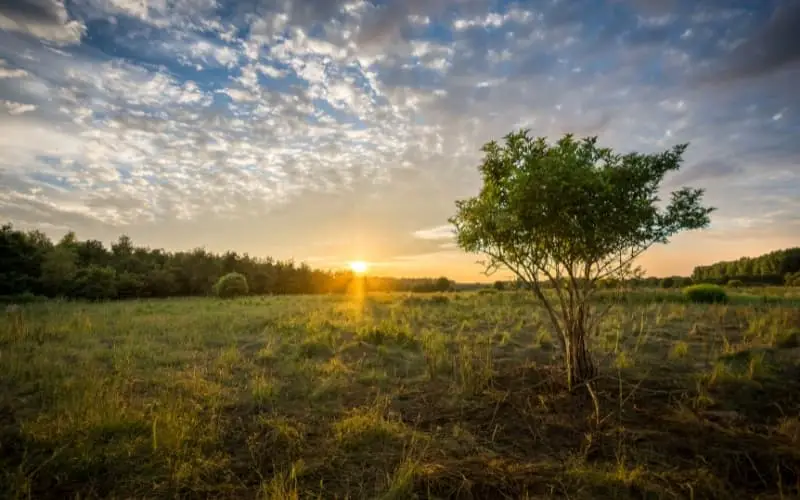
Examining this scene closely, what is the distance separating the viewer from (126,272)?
37.4 meters

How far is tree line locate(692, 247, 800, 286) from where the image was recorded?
5026cm

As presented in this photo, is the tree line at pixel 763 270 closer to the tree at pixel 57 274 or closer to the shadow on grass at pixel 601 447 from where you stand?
the shadow on grass at pixel 601 447

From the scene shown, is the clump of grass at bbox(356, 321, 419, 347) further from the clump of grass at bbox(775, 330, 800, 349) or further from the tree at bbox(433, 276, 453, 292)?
the tree at bbox(433, 276, 453, 292)

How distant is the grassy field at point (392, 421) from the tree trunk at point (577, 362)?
1.04 ft

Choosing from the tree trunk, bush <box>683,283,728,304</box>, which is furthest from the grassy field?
bush <box>683,283,728,304</box>

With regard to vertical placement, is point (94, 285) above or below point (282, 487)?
above

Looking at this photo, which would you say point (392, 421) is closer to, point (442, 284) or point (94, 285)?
point (94, 285)

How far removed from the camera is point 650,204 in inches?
279

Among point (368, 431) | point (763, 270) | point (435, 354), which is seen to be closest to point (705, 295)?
point (435, 354)

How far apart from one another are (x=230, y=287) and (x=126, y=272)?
952cm

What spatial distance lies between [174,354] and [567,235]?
31.7 feet

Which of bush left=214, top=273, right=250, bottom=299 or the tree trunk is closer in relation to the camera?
the tree trunk

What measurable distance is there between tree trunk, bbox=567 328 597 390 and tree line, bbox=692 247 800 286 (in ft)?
158

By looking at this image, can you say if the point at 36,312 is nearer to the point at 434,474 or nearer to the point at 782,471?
the point at 434,474
